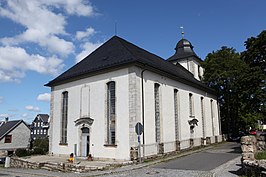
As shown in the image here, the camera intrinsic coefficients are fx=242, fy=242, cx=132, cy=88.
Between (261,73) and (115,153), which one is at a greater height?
(261,73)

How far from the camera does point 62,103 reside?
21.3 metres

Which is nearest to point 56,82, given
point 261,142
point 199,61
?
point 261,142

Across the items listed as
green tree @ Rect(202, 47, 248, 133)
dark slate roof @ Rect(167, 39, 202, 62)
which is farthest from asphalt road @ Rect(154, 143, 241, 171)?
dark slate roof @ Rect(167, 39, 202, 62)

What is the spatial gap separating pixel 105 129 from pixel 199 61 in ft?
73.4

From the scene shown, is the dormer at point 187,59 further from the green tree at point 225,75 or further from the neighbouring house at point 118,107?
the neighbouring house at point 118,107

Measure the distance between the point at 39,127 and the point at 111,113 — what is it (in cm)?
6314

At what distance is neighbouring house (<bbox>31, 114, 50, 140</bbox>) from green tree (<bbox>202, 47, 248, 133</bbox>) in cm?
5474

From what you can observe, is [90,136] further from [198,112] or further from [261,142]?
[198,112]

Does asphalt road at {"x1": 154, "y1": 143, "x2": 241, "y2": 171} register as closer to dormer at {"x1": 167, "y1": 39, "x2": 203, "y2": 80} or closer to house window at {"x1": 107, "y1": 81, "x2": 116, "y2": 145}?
house window at {"x1": 107, "y1": 81, "x2": 116, "y2": 145}

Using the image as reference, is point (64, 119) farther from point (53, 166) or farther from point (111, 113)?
point (53, 166)

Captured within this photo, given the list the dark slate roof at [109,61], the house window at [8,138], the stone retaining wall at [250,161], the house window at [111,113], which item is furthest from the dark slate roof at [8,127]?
the stone retaining wall at [250,161]

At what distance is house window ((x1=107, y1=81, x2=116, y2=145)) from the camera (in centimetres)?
1708

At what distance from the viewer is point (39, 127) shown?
7362 cm

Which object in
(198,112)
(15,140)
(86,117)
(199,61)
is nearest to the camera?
(86,117)
